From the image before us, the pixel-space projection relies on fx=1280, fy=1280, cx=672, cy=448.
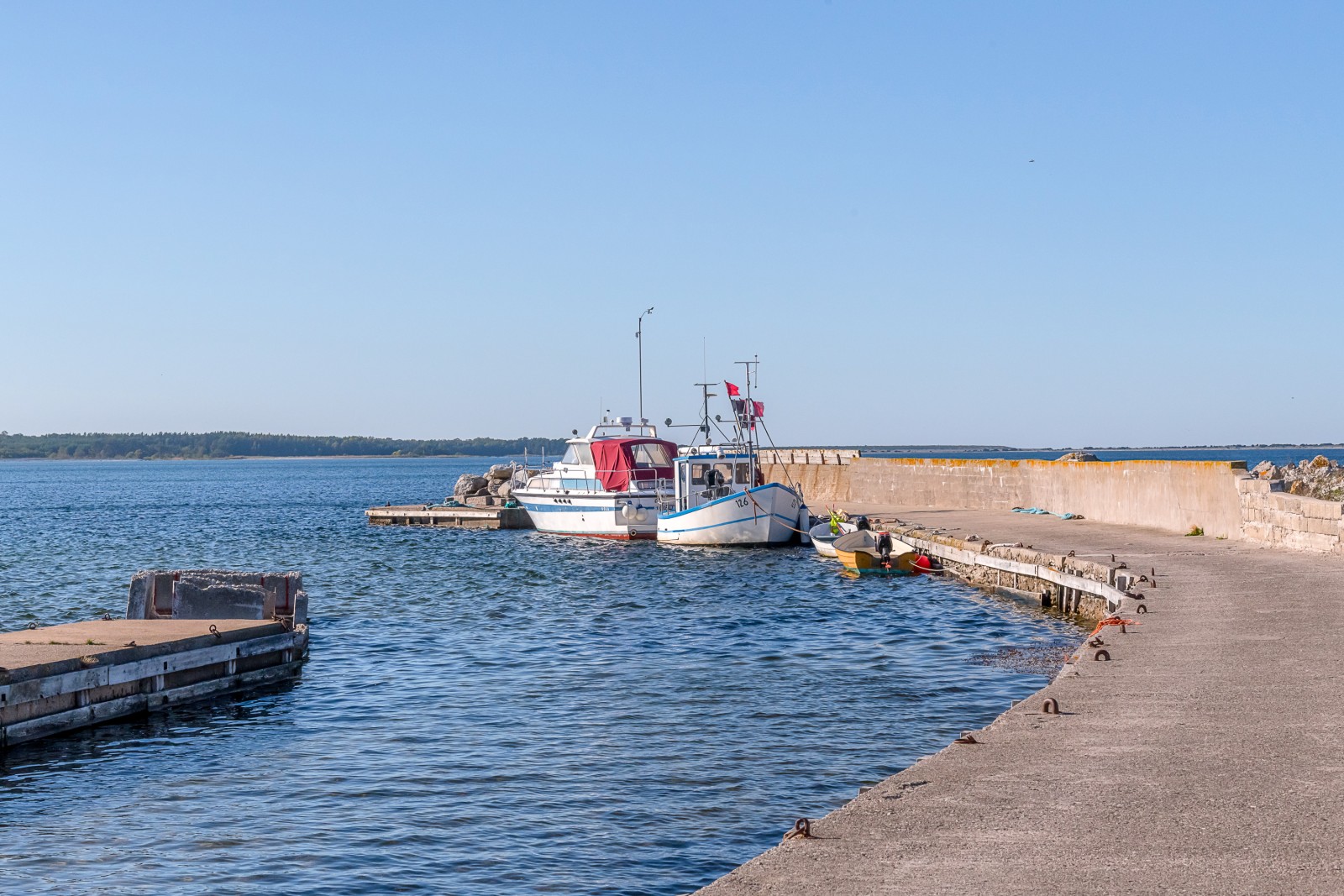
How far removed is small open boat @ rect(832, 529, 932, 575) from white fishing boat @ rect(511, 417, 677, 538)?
1269cm

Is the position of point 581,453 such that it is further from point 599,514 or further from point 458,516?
point 458,516

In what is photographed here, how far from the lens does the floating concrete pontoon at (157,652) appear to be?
1248 centimetres

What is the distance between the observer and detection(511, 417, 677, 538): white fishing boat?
42375 millimetres

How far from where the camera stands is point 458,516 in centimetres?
5556

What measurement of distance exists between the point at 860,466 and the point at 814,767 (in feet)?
128

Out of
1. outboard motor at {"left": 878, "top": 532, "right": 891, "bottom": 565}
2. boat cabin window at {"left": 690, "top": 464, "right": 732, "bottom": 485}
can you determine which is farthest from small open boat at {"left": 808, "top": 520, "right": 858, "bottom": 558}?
boat cabin window at {"left": 690, "top": 464, "right": 732, "bottom": 485}

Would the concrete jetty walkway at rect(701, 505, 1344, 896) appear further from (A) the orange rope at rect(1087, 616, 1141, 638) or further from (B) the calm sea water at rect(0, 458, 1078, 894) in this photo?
(B) the calm sea water at rect(0, 458, 1078, 894)

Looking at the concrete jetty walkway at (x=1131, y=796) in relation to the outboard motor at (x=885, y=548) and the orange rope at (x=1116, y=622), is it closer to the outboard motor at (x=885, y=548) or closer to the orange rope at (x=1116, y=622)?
the orange rope at (x=1116, y=622)

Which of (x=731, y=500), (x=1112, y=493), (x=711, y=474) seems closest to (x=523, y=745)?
(x=1112, y=493)

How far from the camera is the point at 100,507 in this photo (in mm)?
88562

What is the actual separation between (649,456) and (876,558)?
52.0ft

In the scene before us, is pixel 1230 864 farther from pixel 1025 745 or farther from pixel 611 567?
pixel 611 567

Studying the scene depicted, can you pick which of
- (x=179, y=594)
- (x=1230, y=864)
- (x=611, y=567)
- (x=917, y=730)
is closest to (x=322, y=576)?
(x=611, y=567)

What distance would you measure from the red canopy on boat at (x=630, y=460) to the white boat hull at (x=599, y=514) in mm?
558
